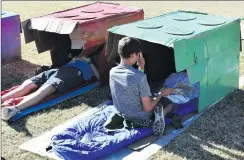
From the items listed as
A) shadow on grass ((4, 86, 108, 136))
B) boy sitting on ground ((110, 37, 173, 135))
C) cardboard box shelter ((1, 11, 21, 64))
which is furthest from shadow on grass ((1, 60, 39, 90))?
boy sitting on ground ((110, 37, 173, 135))

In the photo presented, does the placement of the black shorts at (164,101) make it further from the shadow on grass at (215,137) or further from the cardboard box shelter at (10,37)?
the cardboard box shelter at (10,37)

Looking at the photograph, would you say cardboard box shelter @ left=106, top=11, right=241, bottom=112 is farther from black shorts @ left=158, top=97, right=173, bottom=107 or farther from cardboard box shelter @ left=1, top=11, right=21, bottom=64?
cardboard box shelter @ left=1, top=11, right=21, bottom=64

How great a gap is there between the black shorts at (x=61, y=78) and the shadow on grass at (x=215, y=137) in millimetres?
1868

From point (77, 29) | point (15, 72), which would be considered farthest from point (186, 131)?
point (15, 72)

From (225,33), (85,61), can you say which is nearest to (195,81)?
(225,33)

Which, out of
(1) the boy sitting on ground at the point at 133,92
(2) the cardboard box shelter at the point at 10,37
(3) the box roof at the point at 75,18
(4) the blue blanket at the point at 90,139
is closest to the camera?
(4) the blue blanket at the point at 90,139

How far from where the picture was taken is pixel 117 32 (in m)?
Answer: 4.81

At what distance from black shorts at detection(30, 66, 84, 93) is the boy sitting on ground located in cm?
123

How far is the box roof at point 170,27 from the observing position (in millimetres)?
4464

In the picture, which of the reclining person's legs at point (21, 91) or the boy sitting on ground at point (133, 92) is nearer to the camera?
the boy sitting on ground at point (133, 92)

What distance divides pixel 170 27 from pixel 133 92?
1.15 metres

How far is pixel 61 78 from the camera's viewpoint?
5.41 m

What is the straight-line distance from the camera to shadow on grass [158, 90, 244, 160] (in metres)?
3.95

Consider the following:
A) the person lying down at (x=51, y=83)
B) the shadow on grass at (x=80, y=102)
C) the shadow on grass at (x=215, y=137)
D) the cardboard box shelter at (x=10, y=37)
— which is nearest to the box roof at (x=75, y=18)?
the person lying down at (x=51, y=83)
